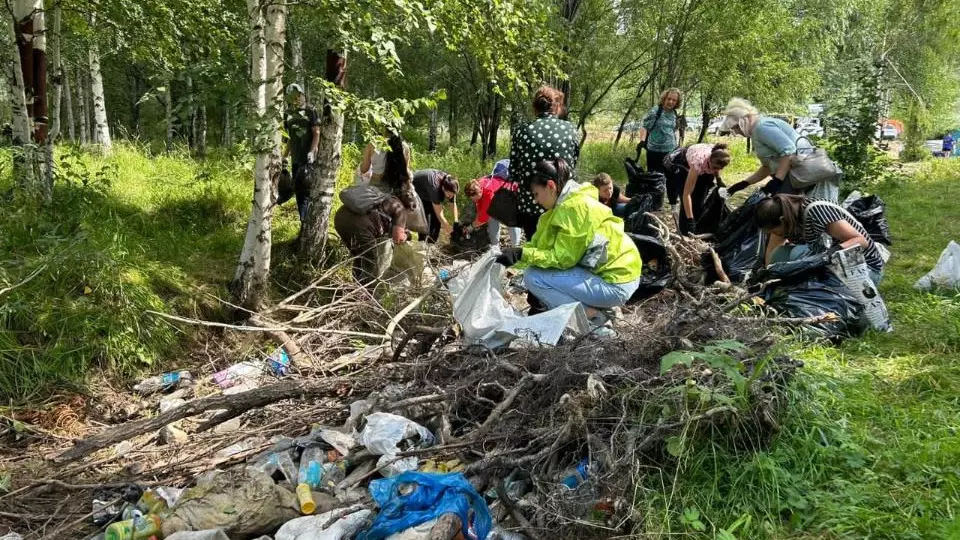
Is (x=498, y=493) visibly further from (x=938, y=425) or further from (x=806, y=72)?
(x=806, y=72)

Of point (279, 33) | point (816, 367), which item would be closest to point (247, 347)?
point (279, 33)

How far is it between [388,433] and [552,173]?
1804mm

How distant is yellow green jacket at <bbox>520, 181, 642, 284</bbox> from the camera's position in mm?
3740

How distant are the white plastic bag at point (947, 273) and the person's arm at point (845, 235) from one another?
3.17ft

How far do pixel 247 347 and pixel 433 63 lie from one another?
1297 cm

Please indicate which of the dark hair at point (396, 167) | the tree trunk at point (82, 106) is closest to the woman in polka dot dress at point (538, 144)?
the dark hair at point (396, 167)

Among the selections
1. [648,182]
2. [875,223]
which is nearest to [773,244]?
[875,223]

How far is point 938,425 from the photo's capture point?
8.59ft

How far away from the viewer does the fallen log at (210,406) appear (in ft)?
10.5

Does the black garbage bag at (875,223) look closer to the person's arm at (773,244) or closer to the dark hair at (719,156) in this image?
the person's arm at (773,244)

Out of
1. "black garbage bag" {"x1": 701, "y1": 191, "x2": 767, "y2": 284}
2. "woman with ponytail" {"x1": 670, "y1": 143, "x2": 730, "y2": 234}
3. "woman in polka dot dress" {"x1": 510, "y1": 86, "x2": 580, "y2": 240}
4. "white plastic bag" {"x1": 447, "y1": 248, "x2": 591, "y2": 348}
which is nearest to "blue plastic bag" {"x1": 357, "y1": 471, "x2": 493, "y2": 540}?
"white plastic bag" {"x1": 447, "y1": 248, "x2": 591, "y2": 348}

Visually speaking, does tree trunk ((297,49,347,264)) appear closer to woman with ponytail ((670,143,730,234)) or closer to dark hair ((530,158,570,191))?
dark hair ((530,158,570,191))

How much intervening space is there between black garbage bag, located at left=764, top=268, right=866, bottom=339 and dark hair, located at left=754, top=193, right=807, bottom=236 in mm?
382

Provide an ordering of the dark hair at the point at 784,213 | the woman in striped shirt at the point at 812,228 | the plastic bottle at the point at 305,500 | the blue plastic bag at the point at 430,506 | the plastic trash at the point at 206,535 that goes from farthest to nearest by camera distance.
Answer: the dark hair at the point at 784,213
the woman in striped shirt at the point at 812,228
the plastic bottle at the point at 305,500
the plastic trash at the point at 206,535
the blue plastic bag at the point at 430,506
